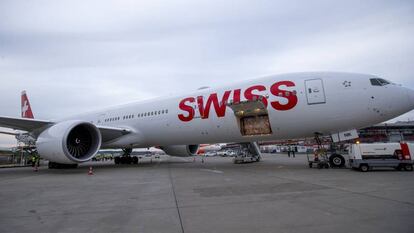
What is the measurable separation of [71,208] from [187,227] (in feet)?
8.34

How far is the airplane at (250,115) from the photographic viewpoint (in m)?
9.48

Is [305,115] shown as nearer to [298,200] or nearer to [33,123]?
[298,200]

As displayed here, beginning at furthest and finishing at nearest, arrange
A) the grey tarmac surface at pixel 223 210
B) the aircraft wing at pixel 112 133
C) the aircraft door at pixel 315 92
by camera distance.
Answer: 1. the aircraft wing at pixel 112 133
2. the aircraft door at pixel 315 92
3. the grey tarmac surface at pixel 223 210

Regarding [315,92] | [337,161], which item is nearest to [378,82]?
[315,92]

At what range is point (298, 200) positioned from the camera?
4730mm

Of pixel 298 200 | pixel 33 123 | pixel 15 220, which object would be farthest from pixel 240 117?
pixel 33 123

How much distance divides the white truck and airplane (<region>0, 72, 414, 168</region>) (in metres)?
0.86

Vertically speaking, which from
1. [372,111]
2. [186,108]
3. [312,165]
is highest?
[186,108]

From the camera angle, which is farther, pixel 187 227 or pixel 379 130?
pixel 379 130

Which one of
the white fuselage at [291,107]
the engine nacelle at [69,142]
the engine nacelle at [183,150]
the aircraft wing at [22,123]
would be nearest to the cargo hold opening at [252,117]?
the white fuselage at [291,107]

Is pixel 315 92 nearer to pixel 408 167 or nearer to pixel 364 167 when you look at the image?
pixel 364 167

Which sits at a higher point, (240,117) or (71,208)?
(240,117)

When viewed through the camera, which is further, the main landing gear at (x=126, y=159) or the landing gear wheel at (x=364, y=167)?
the main landing gear at (x=126, y=159)

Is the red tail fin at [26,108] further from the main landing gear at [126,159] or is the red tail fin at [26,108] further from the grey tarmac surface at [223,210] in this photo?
the grey tarmac surface at [223,210]
